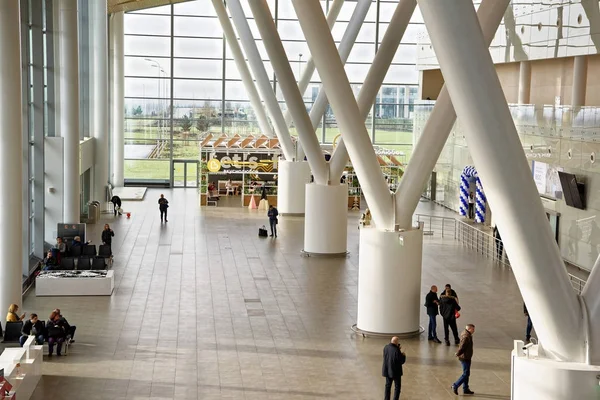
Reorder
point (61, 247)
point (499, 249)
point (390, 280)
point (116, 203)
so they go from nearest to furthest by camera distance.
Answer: point (390, 280)
point (61, 247)
point (499, 249)
point (116, 203)

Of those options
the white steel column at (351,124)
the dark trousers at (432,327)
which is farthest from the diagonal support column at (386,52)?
the dark trousers at (432,327)

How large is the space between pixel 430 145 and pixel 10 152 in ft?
28.2

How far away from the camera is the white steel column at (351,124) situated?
64.0 feet

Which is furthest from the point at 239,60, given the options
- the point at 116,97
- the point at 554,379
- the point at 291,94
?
the point at 554,379

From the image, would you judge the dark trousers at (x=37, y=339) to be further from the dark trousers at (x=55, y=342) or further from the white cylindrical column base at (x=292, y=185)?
the white cylindrical column base at (x=292, y=185)

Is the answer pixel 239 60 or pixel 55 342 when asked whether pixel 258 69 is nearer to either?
pixel 239 60

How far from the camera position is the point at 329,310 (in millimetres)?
22500

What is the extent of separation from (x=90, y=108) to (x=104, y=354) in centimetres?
2403

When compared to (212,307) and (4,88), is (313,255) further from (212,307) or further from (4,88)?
(4,88)

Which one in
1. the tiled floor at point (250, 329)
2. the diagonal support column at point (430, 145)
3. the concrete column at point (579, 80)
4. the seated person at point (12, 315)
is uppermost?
the concrete column at point (579, 80)

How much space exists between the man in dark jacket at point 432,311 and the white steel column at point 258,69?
766 inches

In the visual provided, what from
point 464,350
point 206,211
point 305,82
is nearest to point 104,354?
point 464,350

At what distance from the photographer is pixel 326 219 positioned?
29625mm

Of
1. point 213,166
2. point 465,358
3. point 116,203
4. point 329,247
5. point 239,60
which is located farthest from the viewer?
point 239,60
